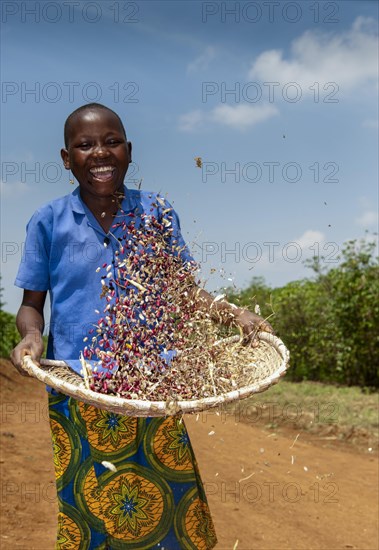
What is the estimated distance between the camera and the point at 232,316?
3047 millimetres

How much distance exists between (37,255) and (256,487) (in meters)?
3.54

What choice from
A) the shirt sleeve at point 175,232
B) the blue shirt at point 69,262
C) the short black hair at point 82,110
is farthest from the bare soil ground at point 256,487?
the short black hair at point 82,110

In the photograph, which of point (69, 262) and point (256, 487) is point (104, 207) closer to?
point (69, 262)

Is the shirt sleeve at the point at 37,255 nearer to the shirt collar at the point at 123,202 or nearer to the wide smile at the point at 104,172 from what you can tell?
the shirt collar at the point at 123,202

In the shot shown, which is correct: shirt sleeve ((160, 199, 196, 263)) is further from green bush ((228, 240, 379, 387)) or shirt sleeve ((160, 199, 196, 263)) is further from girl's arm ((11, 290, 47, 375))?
green bush ((228, 240, 379, 387))

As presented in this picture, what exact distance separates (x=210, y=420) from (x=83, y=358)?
5.72m

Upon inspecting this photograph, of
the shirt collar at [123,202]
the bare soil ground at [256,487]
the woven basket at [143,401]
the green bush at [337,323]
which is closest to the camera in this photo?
the woven basket at [143,401]

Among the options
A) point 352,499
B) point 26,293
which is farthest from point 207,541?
point 352,499

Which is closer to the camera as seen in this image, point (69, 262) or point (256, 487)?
point (69, 262)

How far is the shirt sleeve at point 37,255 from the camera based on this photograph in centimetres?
295

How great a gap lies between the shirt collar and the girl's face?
0.09 meters

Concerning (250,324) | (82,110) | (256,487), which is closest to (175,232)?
(250,324)

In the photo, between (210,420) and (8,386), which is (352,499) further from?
(8,386)

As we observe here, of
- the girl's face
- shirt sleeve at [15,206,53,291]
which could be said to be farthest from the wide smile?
shirt sleeve at [15,206,53,291]
